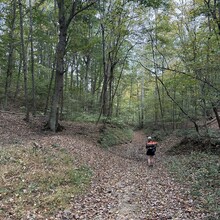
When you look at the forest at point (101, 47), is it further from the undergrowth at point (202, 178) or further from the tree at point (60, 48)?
Answer: the undergrowth at point (202, 178)

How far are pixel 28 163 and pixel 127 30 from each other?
15.1 metres

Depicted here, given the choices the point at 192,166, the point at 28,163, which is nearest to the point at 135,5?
the point at 192,166

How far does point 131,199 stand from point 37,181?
A: 297 cm

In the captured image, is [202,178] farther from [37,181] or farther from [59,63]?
[59,63]

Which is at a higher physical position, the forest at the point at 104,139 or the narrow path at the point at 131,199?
the forest at the point at 104,139

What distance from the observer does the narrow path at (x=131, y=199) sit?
566 cm

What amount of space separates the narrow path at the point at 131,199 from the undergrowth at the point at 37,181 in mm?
467

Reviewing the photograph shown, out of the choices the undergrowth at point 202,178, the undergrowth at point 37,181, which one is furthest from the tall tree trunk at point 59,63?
the undergrowth at point 202,178

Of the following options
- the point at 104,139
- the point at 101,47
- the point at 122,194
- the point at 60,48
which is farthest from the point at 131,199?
the point at 101,47

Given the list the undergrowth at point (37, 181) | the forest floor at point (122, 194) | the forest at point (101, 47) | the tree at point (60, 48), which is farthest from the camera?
the tree at point (60, 48)

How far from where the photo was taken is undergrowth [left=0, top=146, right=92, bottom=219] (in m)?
5.53

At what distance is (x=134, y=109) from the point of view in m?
39.7

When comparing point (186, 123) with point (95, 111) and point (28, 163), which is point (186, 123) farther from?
point (28, 163)

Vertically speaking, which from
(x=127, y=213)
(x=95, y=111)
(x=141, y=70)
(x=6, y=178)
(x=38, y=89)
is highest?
(x=141, y=70)
